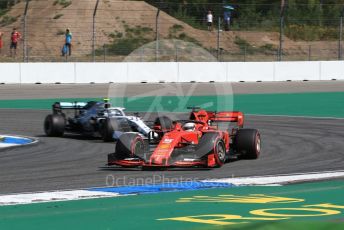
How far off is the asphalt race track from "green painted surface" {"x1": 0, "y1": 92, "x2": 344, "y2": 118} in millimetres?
6099

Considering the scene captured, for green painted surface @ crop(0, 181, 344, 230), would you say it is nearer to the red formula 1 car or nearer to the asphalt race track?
the asphalt race track

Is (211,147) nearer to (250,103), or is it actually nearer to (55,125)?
(55,125)

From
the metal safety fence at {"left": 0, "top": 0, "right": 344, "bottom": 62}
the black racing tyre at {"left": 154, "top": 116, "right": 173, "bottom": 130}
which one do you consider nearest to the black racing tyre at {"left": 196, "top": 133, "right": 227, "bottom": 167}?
the black racing tyre at {"left": 154, "top": 116, "right": 173, "bottom": 130}

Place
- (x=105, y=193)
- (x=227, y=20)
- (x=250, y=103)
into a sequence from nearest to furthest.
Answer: (x=105, y=193)
(x=250, y=103)
(x=227, y=20)

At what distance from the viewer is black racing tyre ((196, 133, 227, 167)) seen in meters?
14.3

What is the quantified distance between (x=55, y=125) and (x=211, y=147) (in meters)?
6.42

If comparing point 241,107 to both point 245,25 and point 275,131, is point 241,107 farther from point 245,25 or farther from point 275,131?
point 245,25

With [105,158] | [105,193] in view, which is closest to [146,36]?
[105,158]

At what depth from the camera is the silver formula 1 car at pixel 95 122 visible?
60.7 feet

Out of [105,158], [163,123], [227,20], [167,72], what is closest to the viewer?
[105,158]

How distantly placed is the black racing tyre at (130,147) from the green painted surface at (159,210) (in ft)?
9.39

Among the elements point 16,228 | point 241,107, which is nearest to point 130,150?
point 16,228

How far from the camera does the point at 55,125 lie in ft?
65.5

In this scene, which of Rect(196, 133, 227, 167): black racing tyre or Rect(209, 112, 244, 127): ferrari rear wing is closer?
Rect(196, 133, 227, 167): black racing tyre
